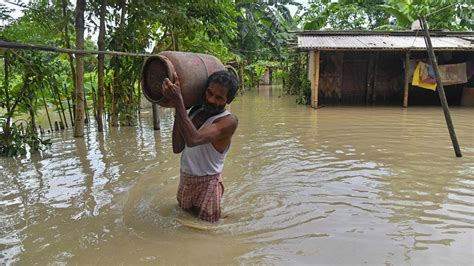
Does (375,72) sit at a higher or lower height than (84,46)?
lower

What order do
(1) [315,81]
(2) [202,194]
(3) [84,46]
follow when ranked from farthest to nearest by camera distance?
1. (1) [315,81]
2. (3) [84,46]
3. (2) [202,194]

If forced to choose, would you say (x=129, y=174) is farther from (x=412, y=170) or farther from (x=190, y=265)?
(x=412, y=170)

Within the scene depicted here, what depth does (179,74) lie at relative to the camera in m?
2.82

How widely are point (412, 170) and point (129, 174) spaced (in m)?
3.73

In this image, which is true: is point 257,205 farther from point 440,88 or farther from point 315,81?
point 315,81

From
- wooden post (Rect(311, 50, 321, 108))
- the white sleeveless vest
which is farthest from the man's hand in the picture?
wooden post (Rect(311, 50, 321, 108))

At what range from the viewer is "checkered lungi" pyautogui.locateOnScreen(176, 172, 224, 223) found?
3191 millimetres

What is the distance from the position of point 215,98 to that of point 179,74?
0.33 m

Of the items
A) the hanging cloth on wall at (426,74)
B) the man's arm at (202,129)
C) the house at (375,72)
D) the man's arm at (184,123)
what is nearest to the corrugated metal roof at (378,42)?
the house at (375,72)

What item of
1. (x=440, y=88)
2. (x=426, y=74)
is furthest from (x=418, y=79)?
(x=440, y=88)

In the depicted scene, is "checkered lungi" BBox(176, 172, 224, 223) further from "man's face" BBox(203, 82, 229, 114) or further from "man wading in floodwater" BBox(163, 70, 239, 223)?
"man's face" BBox(203, 82, 229, 114)

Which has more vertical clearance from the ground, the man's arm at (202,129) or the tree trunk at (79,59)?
the tree trunk at (79,59)

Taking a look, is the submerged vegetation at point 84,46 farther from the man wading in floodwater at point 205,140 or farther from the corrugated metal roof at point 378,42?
the man wading in floodwater at point 205,140

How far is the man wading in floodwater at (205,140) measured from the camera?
274cm
